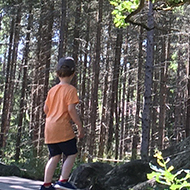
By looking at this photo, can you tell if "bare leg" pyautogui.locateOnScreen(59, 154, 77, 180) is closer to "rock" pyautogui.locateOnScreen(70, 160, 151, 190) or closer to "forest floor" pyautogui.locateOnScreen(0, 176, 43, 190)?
"forest floor" pyautogui.locateOnScreen(0, 176, 43, 190)

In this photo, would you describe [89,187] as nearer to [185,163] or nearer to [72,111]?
[185,163]

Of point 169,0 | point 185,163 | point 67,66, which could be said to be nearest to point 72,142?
point 67,66

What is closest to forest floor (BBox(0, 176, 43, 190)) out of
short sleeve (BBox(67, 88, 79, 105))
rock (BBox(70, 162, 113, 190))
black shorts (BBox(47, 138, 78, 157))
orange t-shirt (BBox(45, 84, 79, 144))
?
rock (BBox(70, 162, 113, 190))

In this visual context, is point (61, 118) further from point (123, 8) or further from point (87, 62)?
point (87, 62)

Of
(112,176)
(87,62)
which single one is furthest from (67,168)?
(87,62)

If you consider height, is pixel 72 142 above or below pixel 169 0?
below

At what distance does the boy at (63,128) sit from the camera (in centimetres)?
435

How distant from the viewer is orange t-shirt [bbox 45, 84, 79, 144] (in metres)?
4.40

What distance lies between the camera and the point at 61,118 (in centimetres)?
445

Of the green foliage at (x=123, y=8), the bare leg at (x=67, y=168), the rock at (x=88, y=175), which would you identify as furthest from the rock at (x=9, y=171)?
the green foliage at (x=123, y=8)

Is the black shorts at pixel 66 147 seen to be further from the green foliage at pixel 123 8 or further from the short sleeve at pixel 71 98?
the green foliage at pixel 123 8

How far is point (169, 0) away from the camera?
4.79 m

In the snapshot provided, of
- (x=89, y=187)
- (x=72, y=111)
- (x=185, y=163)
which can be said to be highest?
(x=72, y=111)

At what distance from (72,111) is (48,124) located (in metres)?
0.38
